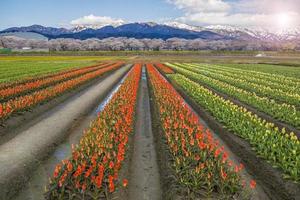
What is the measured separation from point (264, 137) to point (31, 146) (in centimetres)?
861

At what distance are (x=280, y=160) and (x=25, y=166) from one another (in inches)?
305

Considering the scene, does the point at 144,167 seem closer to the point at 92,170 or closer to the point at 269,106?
the point at 92,170

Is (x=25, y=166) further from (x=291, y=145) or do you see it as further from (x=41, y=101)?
(x=41, y=101)

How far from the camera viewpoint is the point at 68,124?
1581 centimetres

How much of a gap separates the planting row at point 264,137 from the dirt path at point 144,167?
3549mm

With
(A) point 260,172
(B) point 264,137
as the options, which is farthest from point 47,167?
(B) point 264,137

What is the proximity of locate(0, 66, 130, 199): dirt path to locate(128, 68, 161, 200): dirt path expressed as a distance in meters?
3.07

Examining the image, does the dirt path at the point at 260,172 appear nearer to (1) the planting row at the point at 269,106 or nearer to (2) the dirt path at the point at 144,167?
(2) the dirt path at the point at 144,167

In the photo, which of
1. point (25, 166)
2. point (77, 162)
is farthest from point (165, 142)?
point (25, 166)

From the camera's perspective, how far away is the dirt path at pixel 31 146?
9067 millimetres

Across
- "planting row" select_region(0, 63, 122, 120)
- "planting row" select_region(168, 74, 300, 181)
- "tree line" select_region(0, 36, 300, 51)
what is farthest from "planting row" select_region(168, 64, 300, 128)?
"tree line" select_region(0, 36, 300, 51)

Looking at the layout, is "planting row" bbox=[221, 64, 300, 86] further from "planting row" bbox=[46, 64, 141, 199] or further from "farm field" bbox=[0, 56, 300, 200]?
"planting row" bbox=[46, 64, 141, 199]

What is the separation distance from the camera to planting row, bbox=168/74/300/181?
936 centimetres

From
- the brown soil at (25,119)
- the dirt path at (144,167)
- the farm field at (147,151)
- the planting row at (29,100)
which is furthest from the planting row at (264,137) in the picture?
the planting row at (29,100)
